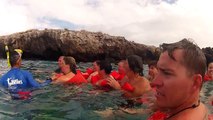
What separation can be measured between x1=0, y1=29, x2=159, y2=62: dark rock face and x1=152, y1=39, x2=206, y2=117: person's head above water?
37.6 m

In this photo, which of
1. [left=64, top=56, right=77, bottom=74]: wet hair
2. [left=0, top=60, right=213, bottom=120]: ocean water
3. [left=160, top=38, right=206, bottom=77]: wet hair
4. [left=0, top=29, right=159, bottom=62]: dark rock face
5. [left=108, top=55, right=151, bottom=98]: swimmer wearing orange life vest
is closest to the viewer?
[left=160, top=38, right=206, bottom=77]: wet hair

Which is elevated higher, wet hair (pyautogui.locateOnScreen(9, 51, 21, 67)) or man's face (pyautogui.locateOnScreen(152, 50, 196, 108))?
man's face (pyautogui.locateOnScreen(152, 50, 196, 108))

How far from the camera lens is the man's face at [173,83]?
2.60 meters

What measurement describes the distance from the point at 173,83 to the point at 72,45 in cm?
3789

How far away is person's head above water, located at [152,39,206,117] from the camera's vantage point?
2.59 m

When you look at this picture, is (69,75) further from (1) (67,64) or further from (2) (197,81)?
(2) (197,81)

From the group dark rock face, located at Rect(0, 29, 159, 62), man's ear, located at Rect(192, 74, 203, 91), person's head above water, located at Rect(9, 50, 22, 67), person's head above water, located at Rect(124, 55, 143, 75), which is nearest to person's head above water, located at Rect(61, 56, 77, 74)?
person's head above water, located at Rect(9, 50, 22, 67)

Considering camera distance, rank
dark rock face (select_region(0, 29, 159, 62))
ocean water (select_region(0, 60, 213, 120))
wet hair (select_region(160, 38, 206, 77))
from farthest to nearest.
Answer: dark rock face (select_region(0, 29, 159, 62)) → ocean water (select_region(0, 60, 213, 120)) → wet hair (select_region(160, 38, 206, 77))

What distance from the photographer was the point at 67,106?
357 inches

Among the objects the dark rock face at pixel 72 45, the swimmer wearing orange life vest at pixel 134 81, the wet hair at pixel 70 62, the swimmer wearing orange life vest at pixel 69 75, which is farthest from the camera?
the dark rock face at pixel 72 45

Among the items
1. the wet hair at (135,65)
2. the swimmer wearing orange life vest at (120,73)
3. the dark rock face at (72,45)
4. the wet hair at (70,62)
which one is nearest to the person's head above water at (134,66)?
the wet hair at (135,65)

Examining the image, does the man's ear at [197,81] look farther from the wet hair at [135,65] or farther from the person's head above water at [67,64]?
the person's head above water at [67,64]

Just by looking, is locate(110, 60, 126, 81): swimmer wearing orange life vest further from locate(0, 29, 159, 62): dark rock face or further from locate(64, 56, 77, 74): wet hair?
locate(0, 29, 159, 62): dark rock face

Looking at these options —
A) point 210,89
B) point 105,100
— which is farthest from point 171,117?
point 210,89
